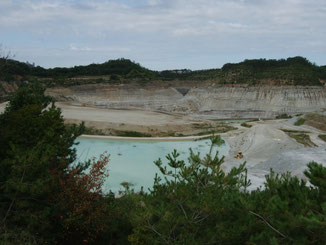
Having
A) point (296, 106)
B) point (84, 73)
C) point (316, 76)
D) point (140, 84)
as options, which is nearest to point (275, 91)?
point (296, 106)

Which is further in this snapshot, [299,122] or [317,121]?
[299,122]

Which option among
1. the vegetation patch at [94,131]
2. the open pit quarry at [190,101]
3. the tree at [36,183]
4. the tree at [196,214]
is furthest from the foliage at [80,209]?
the open pit quarry at [190,101]

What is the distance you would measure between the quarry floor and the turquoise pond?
290cm

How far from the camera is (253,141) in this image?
33.2 meters

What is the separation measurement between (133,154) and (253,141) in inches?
495

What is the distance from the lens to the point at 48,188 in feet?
29.5

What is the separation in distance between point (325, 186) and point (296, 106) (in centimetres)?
6536

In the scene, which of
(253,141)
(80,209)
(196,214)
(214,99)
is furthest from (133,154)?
(214,99)

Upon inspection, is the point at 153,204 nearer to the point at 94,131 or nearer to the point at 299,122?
the point at 94,131

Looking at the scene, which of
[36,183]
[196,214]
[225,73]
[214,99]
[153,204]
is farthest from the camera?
[225,73]

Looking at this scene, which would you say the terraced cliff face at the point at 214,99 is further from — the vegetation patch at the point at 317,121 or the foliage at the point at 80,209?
the foliage at the point at 80,209

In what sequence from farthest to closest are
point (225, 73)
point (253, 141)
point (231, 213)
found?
point (225, 73), point (253, 141), point (231, 213)

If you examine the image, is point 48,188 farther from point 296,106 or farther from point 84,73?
point 84,73

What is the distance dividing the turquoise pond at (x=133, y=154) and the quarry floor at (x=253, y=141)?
2.90 meters
